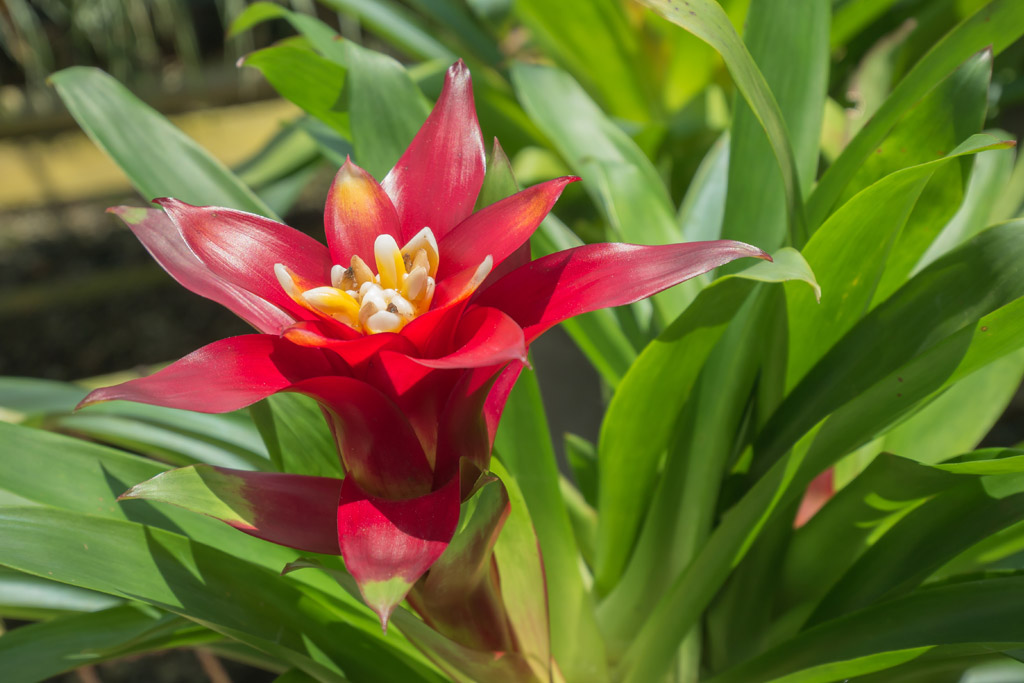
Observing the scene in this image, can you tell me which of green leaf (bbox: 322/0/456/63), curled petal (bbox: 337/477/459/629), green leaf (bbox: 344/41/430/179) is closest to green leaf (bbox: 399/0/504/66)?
green leaf (bbox: 322/0/456/63)

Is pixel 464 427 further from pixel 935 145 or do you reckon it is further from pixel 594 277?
pixel 935 145

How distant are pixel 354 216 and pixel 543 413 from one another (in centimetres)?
25

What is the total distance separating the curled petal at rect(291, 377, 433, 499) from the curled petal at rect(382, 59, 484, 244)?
113mm

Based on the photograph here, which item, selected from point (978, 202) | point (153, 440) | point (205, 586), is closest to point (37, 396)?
point (153, 440)

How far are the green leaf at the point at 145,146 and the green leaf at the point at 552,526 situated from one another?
11.8 inches

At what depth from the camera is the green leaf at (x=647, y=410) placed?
0.56 metres

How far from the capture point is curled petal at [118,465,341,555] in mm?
424

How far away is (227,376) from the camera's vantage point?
14.9 inches

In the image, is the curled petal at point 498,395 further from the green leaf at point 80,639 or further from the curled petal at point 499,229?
the green leaf at point 80,639

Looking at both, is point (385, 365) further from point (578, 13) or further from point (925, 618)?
point (578, 13)

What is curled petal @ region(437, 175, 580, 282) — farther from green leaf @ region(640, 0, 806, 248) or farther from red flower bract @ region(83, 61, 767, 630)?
green leaf @ region(640, 0, 806, 248)

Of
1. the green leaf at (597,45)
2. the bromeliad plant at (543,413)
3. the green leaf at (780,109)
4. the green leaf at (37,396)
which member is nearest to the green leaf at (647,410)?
the bromeliad plant at (543,413)

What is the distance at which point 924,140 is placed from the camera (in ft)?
2.03

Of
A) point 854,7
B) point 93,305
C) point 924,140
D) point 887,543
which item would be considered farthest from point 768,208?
point 93,305
